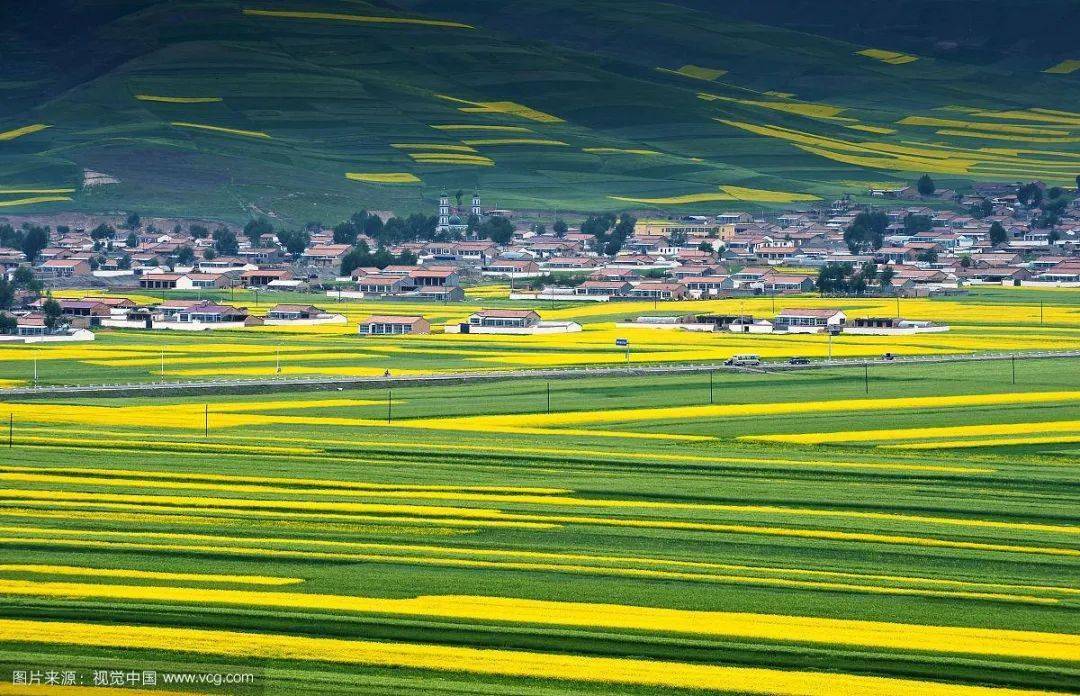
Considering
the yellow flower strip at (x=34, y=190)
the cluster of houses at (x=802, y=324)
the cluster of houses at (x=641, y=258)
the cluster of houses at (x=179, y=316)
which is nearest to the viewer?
the cluster of houses at (x=802, y=324)

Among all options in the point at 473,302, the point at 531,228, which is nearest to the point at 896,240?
the point at 531,228

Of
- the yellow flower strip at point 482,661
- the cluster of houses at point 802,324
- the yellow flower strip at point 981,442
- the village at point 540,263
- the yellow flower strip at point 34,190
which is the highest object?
the yellow flower strip at point 34,190

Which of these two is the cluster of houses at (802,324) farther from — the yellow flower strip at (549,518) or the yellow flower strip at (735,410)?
the yellow flower strip at (549,518)

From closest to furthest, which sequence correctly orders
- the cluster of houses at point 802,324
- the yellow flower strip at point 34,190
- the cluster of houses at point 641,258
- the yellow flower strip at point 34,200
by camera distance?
the cluster of houses at point 802,324, the cluster of houses at point 641,258, the yellow flower strip at point 34,200, the yellow flower strip at point 34,190

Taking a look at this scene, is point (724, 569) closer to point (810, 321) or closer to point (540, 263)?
point (810, 321)

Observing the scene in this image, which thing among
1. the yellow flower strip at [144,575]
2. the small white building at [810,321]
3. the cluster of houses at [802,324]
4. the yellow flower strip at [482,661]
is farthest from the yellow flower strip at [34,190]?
the yellow flower strip at [482,661]

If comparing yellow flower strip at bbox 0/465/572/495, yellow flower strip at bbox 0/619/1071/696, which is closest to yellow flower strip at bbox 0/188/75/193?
yellow flower strip at bbox 0/465/572/495

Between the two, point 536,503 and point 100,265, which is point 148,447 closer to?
point 536,503

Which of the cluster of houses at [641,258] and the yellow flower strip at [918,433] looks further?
the cluster of houses at [641,258]

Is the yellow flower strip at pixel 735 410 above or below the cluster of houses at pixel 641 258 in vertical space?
below
